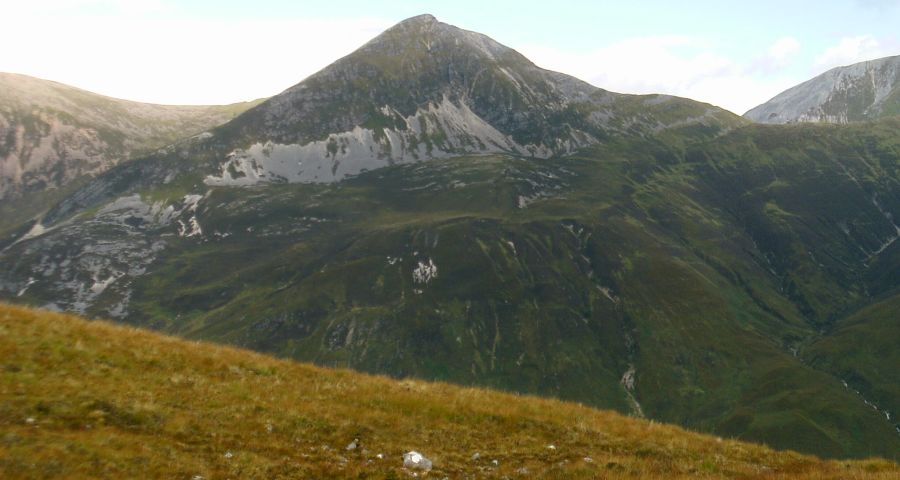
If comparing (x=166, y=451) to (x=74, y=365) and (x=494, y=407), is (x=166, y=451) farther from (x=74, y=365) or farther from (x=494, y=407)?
(x=494, y=407)

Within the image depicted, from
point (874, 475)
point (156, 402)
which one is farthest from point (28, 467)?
point (874, 475)

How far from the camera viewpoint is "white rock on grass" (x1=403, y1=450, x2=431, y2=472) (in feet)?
62.0

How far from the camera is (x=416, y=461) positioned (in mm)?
19109

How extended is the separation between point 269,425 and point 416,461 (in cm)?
504

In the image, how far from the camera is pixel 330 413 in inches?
872

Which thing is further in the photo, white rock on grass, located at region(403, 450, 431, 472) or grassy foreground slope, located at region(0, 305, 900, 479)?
white rock on grass, located at region(403, 450, 431, 472)

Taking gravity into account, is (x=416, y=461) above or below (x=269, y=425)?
below

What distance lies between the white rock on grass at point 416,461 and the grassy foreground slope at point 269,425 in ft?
1.17

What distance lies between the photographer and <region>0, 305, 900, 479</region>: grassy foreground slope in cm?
1675

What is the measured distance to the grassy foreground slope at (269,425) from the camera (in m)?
16.8

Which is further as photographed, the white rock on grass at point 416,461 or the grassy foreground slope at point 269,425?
the white rock on grass at point 416,461

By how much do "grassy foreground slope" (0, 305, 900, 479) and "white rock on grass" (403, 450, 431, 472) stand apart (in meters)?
0.36

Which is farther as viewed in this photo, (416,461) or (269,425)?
(269,425)

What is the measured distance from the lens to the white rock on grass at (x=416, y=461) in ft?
62.0
